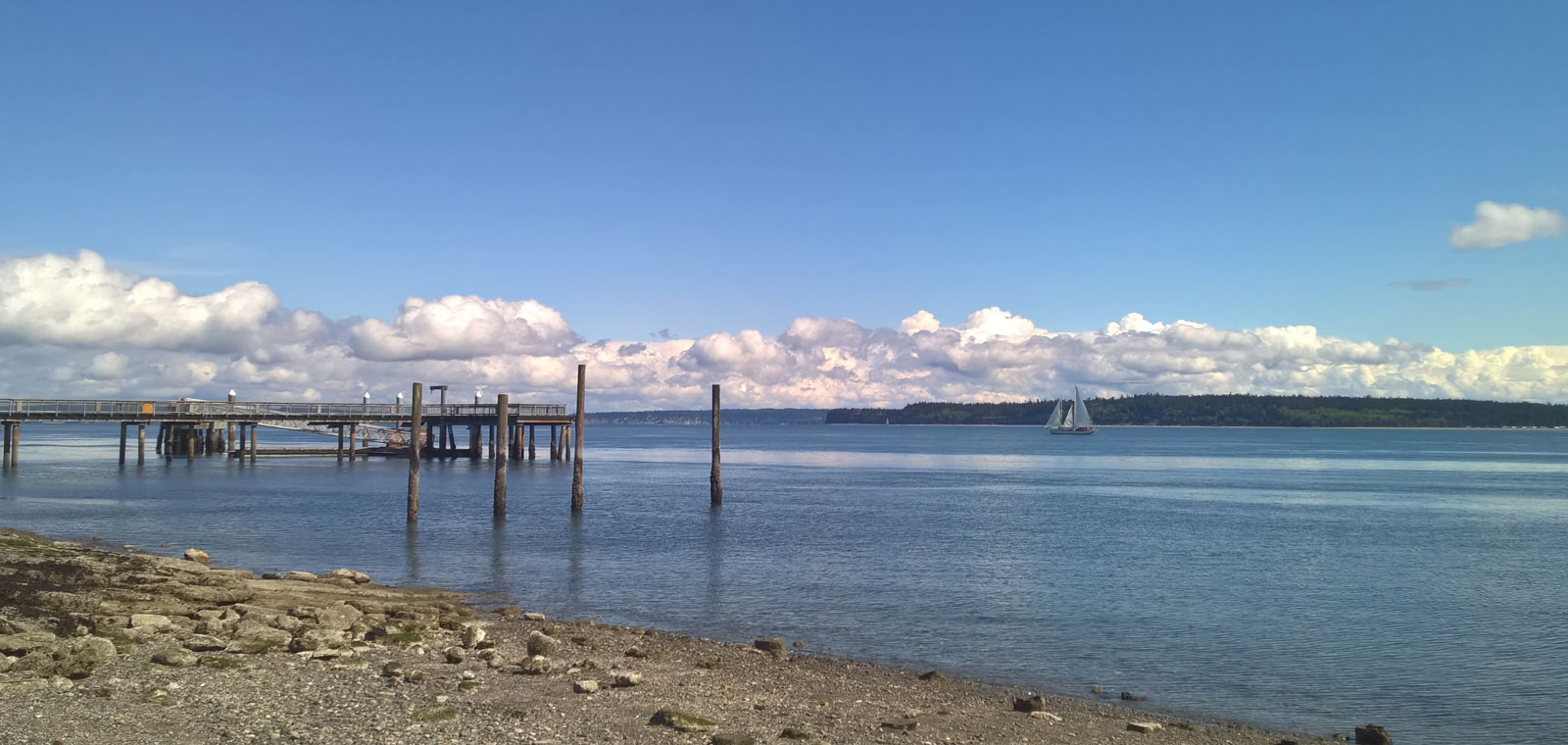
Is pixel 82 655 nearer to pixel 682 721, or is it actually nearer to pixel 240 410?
pixel 682 721

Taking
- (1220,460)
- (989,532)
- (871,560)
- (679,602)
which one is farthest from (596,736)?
(1220,460)

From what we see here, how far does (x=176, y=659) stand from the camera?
618 inches

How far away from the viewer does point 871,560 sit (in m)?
33.5

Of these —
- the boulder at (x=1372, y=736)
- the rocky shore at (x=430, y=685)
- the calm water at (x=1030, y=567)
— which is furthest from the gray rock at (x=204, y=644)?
the boulder at (x=1372, y=736)

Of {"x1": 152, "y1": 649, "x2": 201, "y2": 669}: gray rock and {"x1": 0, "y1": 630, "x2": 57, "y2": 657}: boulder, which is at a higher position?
{"x1": 0, "y1": 630, "x2": 57, "y2": 657}: boulder

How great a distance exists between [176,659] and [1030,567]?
79.2ft

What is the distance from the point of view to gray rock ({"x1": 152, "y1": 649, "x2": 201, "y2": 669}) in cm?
1561

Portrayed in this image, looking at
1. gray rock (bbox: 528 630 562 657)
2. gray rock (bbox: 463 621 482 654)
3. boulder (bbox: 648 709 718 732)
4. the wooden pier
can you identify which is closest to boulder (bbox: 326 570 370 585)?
gray rock (bbox: 463 621 482 654)

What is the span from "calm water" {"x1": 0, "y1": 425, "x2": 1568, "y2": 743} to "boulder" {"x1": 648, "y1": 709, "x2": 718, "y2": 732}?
7.00 metres

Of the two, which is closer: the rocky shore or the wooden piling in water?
the rocky shore

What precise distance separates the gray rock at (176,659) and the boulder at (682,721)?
7383 millimetres

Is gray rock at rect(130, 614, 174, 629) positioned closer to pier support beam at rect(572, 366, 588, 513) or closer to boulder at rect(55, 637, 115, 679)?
boulder at rect(55, 637, 115, 679)

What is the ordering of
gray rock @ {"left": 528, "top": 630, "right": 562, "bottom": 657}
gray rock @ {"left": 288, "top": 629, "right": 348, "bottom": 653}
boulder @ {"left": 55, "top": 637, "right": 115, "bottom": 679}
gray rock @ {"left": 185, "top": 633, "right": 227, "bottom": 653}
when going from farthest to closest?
gray rock @ {"left": 528, "top": 630, "right": 562, "bottom": 657} → gray rock @ {"left": 288, "top": 629, "right": 348, "bottom": 653} → gray rock @ {"left": 185, "top": 633, "right": 227, "bottom": 653} → boulder @ {"left": 55, "top": 637, "right": 115, "bottom": 679}

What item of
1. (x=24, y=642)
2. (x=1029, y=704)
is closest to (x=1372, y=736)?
(x=1029, y=704)
